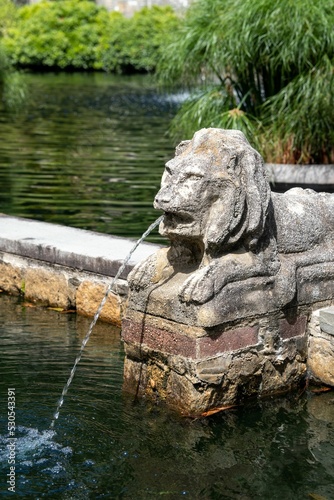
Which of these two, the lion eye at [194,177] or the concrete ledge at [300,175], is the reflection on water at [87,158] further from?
the lion eye at [194,177]

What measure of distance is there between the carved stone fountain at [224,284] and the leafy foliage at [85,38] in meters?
26.1

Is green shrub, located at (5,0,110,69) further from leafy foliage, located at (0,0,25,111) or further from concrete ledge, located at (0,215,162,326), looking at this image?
concrete ledge, located at (0,215,162,326)

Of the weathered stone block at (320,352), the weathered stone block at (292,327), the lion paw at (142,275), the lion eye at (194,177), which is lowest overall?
the weathered stone block at (320,352)

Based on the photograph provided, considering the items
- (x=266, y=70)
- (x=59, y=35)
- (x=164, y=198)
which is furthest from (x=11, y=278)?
(x=59, y=35)

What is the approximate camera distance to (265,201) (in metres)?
4.89

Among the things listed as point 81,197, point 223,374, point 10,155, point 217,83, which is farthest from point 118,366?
point 10,155

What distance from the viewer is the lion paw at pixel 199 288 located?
4797 millimetres

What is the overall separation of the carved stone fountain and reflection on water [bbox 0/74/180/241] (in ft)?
10.8

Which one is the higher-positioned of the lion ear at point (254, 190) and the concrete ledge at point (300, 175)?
the lion ear at point (254, 190)

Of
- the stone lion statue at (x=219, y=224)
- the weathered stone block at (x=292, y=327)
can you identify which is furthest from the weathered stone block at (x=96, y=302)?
the weathered stone block at (x=292, y=327)

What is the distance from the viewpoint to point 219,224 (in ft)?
15.8

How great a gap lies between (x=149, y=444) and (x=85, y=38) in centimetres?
2958

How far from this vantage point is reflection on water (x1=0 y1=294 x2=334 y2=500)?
14.4 feet

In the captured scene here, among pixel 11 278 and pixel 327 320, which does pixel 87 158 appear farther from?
pixel 327 320
